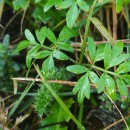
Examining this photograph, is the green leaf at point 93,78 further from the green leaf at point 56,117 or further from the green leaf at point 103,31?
the green leaf at point 56,117

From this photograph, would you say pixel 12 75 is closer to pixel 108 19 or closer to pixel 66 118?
pixel 66 118

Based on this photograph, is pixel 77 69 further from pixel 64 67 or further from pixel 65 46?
pixel 64 67

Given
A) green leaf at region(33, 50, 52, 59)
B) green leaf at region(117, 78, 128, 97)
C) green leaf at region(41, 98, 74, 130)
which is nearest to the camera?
green leaf at region(117, 78, 128, 97)

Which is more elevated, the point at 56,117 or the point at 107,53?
the point at 107,53

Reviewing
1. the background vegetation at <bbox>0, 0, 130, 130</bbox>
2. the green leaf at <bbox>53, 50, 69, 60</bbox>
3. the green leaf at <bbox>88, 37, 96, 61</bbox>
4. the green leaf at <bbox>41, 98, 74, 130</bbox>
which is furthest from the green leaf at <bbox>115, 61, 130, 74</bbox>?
the green leaf at <bbox>41, 98, 74, 130</bbox>

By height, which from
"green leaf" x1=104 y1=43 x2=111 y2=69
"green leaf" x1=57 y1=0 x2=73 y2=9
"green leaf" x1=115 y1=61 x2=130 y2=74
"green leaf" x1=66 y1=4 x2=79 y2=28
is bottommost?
"green leaf" x1=115 y1=61 x2=130 y2=74

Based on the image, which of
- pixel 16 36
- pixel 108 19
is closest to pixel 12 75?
pixel 16 36

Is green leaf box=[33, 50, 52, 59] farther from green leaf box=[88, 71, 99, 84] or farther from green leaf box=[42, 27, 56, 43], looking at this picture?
green leaf box=[88, 71, 99, 84]

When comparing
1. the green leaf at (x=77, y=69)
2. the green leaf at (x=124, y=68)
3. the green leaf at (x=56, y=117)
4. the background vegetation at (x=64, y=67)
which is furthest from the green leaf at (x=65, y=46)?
the green leaf at (x=56, y=117)

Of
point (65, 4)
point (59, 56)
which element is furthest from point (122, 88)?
point (65, 4)
